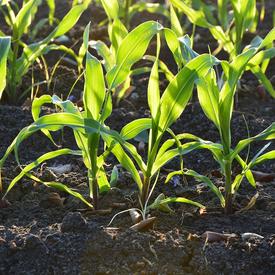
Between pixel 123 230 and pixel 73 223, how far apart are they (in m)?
0.15

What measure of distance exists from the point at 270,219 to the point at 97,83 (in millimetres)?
701

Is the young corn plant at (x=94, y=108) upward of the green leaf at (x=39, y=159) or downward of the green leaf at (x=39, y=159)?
upward

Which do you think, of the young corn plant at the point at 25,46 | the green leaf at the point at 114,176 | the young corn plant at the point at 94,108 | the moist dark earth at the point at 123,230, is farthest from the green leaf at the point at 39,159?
the young corn plant at the point at 25,46

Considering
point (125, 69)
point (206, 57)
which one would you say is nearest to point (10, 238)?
point (125, 69)

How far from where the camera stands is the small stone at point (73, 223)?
8.15 ft

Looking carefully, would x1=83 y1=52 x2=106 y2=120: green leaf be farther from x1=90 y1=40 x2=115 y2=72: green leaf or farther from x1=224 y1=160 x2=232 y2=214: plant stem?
x1=90 y1=40 x2=115 y2=72: green leaf

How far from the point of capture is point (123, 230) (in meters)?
2.49

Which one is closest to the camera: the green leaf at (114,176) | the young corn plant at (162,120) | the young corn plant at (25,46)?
the young corn plant at (162,120)

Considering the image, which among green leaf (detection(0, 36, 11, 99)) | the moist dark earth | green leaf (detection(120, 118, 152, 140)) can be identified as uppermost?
green leaf (detection(0, 36, 11, 99))

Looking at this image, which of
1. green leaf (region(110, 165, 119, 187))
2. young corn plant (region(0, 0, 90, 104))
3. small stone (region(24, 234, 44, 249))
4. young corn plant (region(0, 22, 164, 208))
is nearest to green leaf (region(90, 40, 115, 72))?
young corn plant (region(0, 0, 90, 104))

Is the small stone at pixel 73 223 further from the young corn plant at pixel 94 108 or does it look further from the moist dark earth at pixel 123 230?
the young corn plant at pixel 94 108

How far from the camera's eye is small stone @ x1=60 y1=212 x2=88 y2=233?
248cm

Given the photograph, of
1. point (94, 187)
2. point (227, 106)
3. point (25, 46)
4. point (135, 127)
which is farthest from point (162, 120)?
point (25, 46)

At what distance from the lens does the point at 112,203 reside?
106 inches
